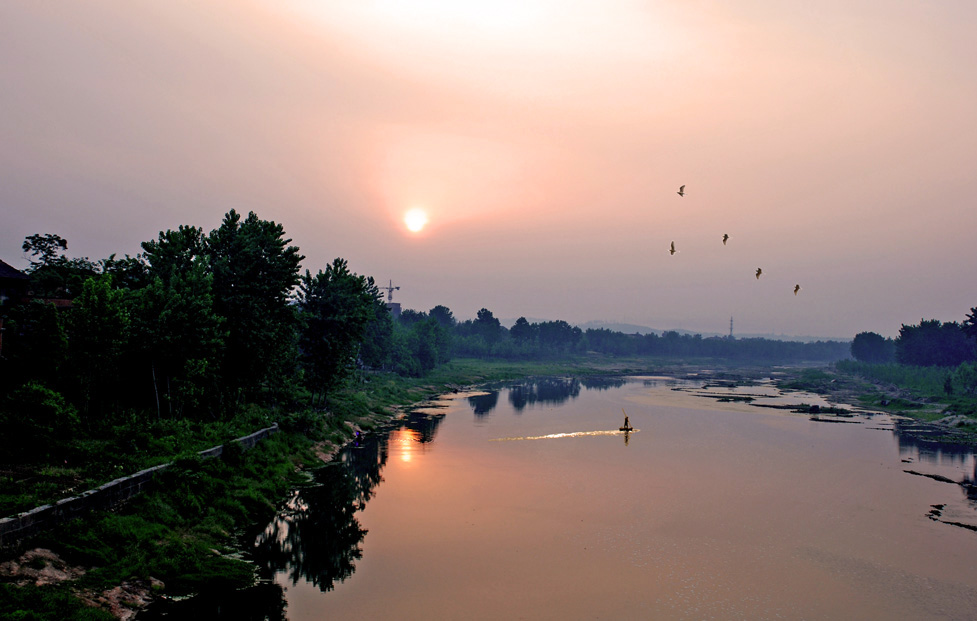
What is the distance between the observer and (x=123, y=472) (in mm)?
26047

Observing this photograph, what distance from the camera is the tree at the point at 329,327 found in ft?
194

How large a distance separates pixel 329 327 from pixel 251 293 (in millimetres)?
14015

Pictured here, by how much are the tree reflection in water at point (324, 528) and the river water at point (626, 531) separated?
133 mm

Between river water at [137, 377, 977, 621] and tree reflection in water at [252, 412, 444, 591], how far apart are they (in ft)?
0.44

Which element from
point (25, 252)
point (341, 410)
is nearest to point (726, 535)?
point (341, 410)

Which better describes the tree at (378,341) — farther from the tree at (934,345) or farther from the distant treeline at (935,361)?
the tree at (934,345)

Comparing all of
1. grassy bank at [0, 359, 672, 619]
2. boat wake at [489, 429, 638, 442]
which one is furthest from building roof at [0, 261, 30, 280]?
boat wake at [489, 429, 638, 442]

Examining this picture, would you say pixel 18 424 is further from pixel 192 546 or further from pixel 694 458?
pixel 694 458

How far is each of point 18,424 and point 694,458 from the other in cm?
4654

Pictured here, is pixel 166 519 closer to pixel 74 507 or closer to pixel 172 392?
pixel 74 507

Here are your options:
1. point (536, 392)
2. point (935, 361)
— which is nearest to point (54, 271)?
point (536, 392)

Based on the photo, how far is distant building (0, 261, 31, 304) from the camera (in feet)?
139

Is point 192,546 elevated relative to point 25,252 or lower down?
lower down

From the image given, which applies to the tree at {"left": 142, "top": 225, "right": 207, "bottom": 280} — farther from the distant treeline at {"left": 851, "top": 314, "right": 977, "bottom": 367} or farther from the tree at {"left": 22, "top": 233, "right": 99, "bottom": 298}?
the distant treeline at {"left": 851, "top": 314, "right": 977, "bottom": 367}
